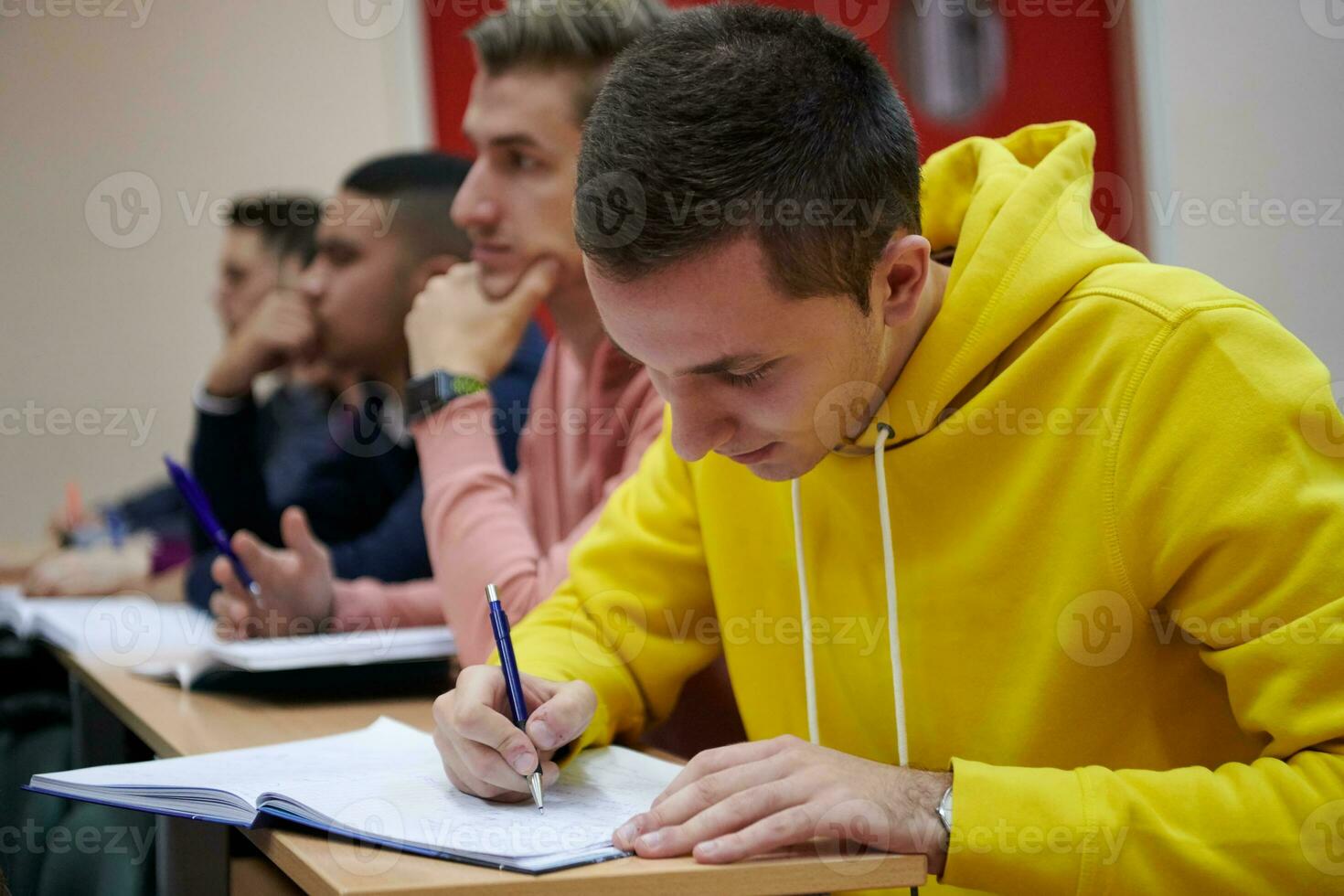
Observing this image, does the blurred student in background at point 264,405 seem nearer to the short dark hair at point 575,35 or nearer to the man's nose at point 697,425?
the short dark hair at point 575,35

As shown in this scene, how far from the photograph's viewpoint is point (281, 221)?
276cm

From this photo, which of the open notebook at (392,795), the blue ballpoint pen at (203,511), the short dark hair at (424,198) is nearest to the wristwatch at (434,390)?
the blue ballpoint pen at (203,511)

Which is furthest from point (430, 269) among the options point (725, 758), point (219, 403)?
point (725, 758)

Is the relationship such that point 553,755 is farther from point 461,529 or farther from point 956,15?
point 956,15

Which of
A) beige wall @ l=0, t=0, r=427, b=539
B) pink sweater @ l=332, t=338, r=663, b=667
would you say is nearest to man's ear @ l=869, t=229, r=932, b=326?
pink sweater @ l=332, t=338, r=663, b=667

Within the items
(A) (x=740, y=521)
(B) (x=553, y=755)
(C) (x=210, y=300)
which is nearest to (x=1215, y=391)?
(A) (x=740, y=521)

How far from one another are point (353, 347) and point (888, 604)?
1.57m

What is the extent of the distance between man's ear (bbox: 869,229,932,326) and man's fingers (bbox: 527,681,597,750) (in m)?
0.35

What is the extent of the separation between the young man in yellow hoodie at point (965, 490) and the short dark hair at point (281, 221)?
72.3 inches

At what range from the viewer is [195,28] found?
362 centimetres

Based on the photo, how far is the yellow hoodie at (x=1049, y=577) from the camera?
2.55 ft

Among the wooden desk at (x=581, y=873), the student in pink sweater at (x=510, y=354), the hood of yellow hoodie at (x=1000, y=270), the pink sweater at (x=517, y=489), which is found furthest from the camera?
the student in pink sweater at (x=510, y=354)

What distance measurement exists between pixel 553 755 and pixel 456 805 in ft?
0.36

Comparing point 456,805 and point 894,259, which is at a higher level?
point 894,259
